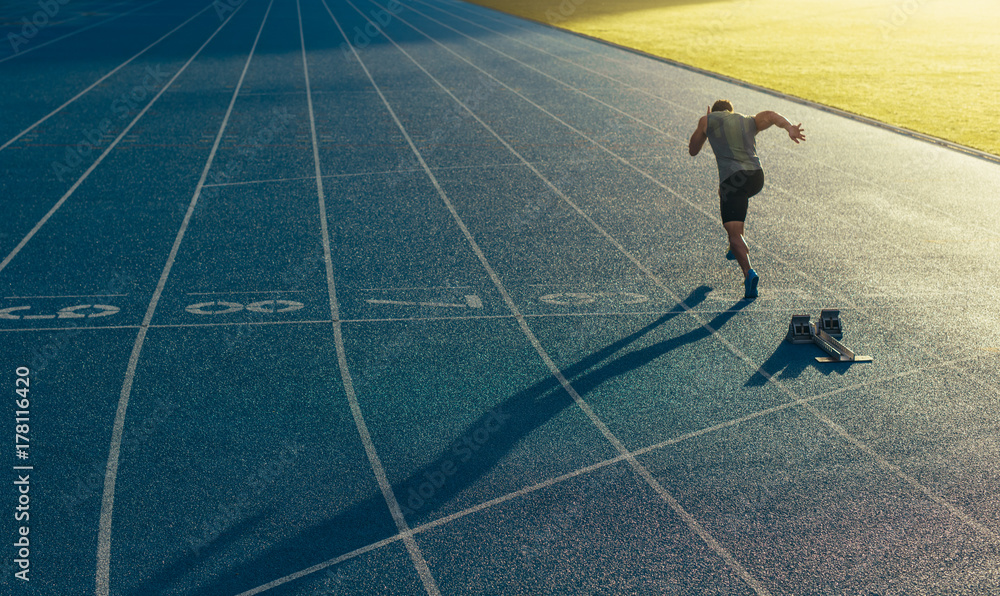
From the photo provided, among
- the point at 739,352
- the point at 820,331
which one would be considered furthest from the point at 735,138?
the point at 739,352

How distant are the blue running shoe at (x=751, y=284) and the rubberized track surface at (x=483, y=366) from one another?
4.4 inches

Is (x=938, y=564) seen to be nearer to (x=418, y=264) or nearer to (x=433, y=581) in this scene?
(x=433, y=581)

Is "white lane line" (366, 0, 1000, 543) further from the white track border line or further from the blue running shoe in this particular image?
the blue running shoe

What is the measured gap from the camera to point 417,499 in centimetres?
418

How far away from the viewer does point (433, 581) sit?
11.9 feet

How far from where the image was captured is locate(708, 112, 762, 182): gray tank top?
6410 millimetres

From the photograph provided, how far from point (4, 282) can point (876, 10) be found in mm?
36955

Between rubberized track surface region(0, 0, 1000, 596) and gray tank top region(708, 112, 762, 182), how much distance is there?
121 cm

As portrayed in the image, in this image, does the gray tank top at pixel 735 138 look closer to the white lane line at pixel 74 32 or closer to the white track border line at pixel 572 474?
the white track border line at pixel 572 474

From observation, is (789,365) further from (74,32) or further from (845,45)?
(74,32)

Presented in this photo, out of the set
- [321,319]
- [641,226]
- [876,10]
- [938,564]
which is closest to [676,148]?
[641,226]

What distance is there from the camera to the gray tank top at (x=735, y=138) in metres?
6.41

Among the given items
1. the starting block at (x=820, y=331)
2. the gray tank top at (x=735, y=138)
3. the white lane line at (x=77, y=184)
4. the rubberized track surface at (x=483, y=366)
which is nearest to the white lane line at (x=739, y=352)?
the rubberized track surface at (x=483, y=366)

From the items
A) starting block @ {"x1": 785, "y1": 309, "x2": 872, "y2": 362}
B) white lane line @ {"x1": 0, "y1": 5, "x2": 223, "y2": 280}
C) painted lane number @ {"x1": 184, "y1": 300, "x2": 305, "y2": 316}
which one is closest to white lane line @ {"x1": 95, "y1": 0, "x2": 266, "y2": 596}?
painted lane number @ {"x1": 184, "y1": 300, "x2": 305, "y2": 316}
